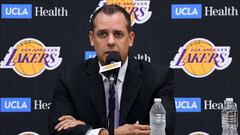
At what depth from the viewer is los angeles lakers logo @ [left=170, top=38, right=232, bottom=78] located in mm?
3223

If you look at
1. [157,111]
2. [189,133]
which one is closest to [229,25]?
[189,133]

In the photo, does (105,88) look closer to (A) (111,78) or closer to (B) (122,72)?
(B) (122,72)

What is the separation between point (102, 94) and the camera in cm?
232

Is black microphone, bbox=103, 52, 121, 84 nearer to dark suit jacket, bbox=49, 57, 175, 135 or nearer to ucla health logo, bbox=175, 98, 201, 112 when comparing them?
dark suit jacket, bbox=49, 57, 175, 135

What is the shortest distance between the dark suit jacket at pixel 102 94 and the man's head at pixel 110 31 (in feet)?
0.54

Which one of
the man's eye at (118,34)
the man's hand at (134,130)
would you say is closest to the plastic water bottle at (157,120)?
the man's hand at (134,130)

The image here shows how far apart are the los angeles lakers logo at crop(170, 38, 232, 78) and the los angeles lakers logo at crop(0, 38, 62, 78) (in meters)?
0.82

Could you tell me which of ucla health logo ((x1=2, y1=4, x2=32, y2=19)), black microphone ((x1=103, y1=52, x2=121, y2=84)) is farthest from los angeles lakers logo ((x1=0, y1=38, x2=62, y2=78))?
black microphone ((x1=103, y1=52, x2=121, y2=84))

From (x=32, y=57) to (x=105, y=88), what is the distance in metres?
1.06

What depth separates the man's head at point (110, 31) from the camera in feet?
7.17

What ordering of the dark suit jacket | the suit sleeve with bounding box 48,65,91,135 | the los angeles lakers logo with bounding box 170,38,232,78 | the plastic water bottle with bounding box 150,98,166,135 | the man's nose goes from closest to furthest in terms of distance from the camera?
the plastic water bottle with bounding box 150,98,166,135 → the suit sleeve with bounding box 48,65,91,135 → the man's nose → the dark suit jacket → the los angeles lakers logo with bounding box 170,38,232,78

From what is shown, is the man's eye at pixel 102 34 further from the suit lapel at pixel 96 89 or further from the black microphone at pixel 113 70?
the black microphone at pixel 113 70

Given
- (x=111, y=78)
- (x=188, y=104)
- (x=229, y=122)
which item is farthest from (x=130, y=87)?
(x=188, y=104)

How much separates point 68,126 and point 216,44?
149 centimetres
